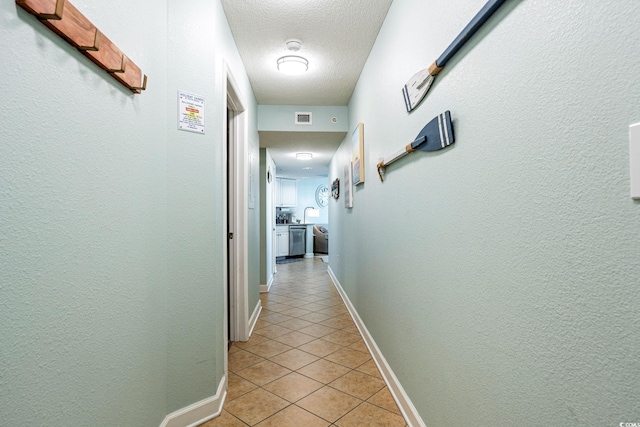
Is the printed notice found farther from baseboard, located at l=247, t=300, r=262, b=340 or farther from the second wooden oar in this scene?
baseboard, located at l=247, t=300, r=262, b=340

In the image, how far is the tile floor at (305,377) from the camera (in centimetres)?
165

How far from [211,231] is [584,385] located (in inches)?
61.6

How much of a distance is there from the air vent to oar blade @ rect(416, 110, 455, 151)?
2.48 metres

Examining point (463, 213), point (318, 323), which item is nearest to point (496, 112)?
point (463, 213)

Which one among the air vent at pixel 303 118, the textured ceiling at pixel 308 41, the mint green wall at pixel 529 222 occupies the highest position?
the textured ceiling at pixel 308 41

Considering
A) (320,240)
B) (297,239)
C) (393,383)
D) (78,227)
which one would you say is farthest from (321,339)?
(320,240)

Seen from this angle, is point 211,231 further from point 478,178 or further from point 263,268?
point 263,268

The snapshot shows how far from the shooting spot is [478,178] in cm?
96

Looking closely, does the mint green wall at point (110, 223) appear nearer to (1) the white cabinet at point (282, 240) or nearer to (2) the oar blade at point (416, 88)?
(2) the oar blade at point (416, 88)

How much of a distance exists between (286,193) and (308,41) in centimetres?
656

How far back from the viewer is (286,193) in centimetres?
874

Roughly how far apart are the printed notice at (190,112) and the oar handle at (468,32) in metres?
1.17

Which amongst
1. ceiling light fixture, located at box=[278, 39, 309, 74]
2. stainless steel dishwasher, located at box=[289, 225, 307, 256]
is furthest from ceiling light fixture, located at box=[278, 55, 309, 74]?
stainless steel dishwasher, located at box=[289, 225, 307, 256]

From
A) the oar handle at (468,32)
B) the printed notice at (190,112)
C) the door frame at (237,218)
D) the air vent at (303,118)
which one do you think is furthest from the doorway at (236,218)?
the oar handle at (468,32)
